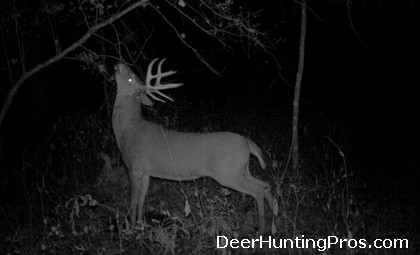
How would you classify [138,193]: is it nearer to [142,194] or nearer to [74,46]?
[142,194]

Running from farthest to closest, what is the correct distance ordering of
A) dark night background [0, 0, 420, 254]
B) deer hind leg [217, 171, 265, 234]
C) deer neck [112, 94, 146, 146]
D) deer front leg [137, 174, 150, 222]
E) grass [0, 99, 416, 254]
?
dark night background [0, 0, 420, 254]
deer neck [112, 94, 146, 146]
deer front leg [137, 174, 150, 222]
deer hind leg [217, 171, 265, 234]
grass [0, 99, 416, 254]

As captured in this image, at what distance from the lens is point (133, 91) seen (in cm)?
784

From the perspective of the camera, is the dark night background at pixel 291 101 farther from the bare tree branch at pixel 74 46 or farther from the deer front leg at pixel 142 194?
the deer front leg at pixel 142 194

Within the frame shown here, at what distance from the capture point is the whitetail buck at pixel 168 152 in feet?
23.0

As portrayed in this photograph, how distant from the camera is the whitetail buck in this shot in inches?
277

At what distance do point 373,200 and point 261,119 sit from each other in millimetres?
5687

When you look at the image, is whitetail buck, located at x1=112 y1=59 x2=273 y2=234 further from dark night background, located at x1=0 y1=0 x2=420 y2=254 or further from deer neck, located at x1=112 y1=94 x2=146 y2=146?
dark night background, located at x1=0 y1=0 x2=420 y2=254

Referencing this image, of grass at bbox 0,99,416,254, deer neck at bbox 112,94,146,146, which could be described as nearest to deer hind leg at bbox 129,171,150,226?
grass at bbox 0,99,416,254

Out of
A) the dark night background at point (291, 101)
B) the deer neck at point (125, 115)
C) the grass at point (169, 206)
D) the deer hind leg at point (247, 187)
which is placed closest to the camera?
the grass at point (169, 206)

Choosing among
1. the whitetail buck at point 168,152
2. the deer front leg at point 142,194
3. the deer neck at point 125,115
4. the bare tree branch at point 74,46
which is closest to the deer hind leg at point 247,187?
the whitetail buck at point 168,152

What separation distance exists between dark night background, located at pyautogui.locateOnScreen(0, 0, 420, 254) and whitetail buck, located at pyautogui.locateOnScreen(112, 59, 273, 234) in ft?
2.19

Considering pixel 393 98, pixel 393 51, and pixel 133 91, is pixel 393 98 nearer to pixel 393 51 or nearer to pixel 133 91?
pixel 393 51

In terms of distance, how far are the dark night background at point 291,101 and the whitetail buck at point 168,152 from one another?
67 cm

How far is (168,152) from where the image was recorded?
734 centimetres
